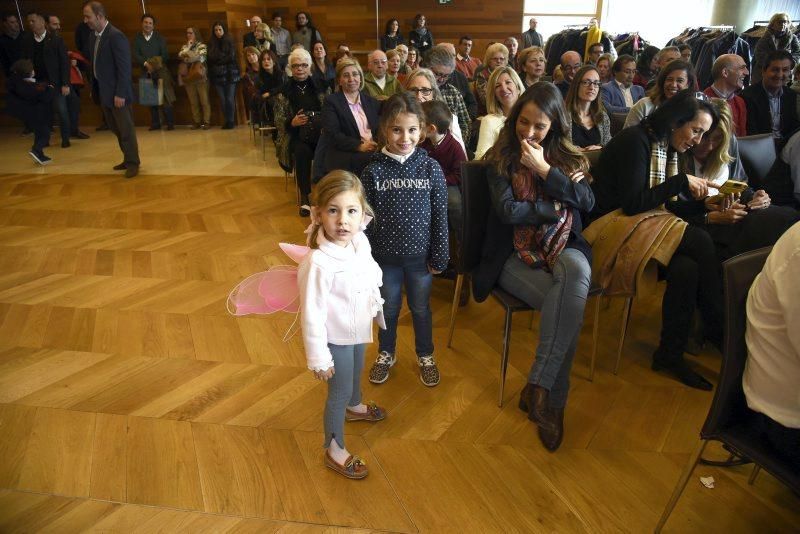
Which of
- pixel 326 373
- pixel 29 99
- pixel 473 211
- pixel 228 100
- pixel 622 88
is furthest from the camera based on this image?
pixel 228 100

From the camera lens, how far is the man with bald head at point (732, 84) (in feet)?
12.2

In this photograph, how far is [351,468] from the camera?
180 centimetres

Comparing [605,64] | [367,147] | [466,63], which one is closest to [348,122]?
[367,147]

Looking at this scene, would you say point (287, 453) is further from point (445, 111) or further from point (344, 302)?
point (445, 111)

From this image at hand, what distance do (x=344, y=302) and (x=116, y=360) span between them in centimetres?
151

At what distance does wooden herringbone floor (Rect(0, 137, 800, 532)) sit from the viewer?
5.49 ft

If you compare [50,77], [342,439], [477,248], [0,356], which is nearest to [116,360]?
[0,356]

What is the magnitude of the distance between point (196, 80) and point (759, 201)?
27.2 feet

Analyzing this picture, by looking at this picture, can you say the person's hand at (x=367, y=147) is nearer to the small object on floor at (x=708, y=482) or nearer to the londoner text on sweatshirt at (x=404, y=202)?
the londoner text on sweatshirt at (x=404, y=202)

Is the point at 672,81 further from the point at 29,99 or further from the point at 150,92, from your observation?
the point at 150,92

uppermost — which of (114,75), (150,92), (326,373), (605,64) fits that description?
(605,64)

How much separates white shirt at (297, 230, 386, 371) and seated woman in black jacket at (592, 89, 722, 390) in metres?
1.28

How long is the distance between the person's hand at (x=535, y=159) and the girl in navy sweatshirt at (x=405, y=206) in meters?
0.33

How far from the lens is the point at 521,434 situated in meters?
2.02
